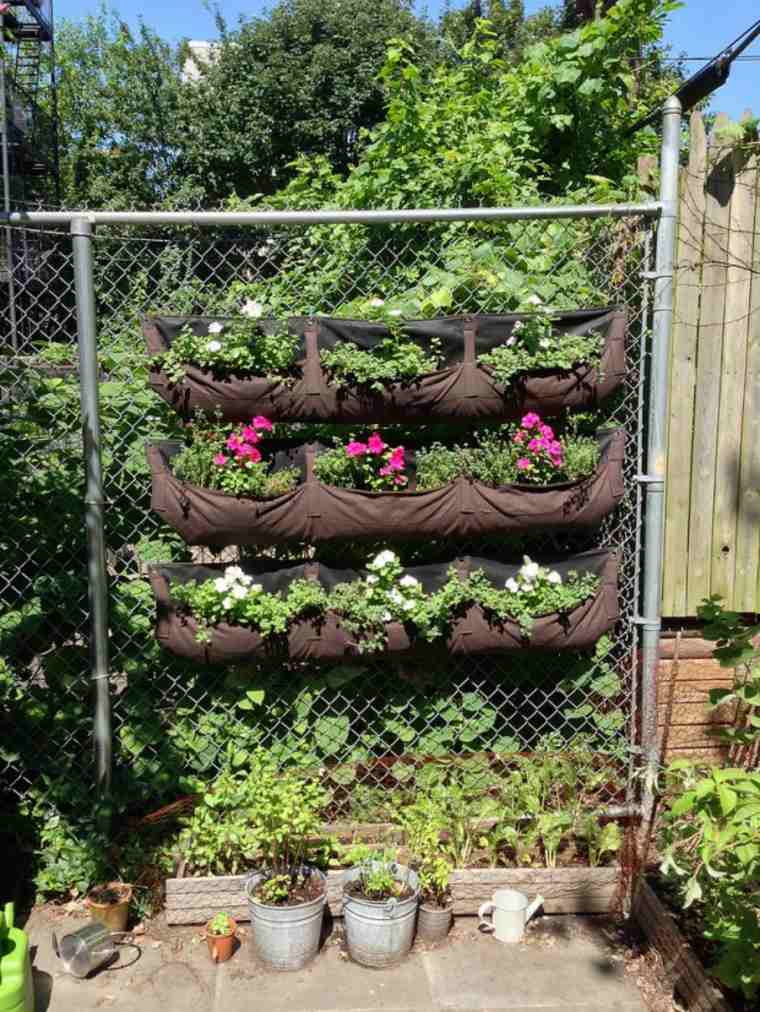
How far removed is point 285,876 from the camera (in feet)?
10.0

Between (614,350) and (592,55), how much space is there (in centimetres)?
214

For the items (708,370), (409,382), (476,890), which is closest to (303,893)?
(476,890)

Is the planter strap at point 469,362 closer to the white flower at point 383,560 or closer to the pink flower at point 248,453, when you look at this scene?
the white flower at point 383,560

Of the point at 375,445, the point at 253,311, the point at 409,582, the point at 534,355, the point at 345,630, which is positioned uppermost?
the point at 253,311

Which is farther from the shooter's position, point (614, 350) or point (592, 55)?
point (592, 55)

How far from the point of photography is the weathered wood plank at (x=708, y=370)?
3.50 m

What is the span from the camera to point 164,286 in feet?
11.5

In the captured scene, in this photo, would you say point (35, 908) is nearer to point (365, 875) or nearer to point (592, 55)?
point (365, 875)

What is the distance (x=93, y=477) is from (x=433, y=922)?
2035mm

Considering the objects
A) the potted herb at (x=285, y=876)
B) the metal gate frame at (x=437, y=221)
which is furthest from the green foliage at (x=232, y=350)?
the potted herb at (x=285, y=876)

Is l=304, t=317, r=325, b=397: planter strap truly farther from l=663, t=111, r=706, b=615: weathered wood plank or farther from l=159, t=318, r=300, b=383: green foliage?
l=663, t=111, r=706, b=615: weathered wood plank

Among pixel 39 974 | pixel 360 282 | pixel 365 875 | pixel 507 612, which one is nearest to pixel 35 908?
pixel 39 974

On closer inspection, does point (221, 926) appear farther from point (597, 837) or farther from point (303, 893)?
point (597, 837)

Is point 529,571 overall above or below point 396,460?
below
